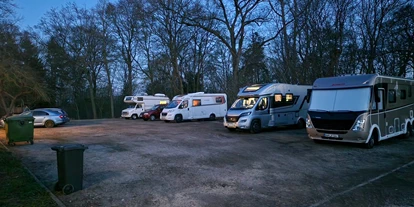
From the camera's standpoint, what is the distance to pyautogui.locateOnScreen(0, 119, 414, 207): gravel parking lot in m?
5.31

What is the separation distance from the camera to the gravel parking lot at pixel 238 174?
531cm

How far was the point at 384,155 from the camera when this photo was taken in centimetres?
942

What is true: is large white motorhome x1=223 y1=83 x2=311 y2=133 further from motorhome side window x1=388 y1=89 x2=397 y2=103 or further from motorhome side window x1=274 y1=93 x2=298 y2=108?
motorhome side window x1=388 y1=89 x2=397 y2=103

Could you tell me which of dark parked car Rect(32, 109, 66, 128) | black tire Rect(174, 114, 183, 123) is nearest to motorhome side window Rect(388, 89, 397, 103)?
black tire Rect(174, 114, 183, 123)

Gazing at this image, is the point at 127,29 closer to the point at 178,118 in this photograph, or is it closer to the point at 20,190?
the point at 178,118

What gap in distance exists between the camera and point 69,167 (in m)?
5.51

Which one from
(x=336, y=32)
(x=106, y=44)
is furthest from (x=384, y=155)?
(x=106, y=44)

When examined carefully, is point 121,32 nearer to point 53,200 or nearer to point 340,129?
point 340,129

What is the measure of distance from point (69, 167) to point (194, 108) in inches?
764

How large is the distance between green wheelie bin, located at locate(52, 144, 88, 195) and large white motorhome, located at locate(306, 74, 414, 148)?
8.69m

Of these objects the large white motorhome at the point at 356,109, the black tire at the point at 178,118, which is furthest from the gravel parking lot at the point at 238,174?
the black tire at the point at 178,118

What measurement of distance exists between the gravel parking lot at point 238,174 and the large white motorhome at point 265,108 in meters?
4.24

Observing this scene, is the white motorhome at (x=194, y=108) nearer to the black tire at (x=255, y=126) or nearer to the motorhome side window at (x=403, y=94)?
the black tire at (x=255, y=126)

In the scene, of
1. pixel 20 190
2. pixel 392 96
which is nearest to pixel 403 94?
pixel 392 96
